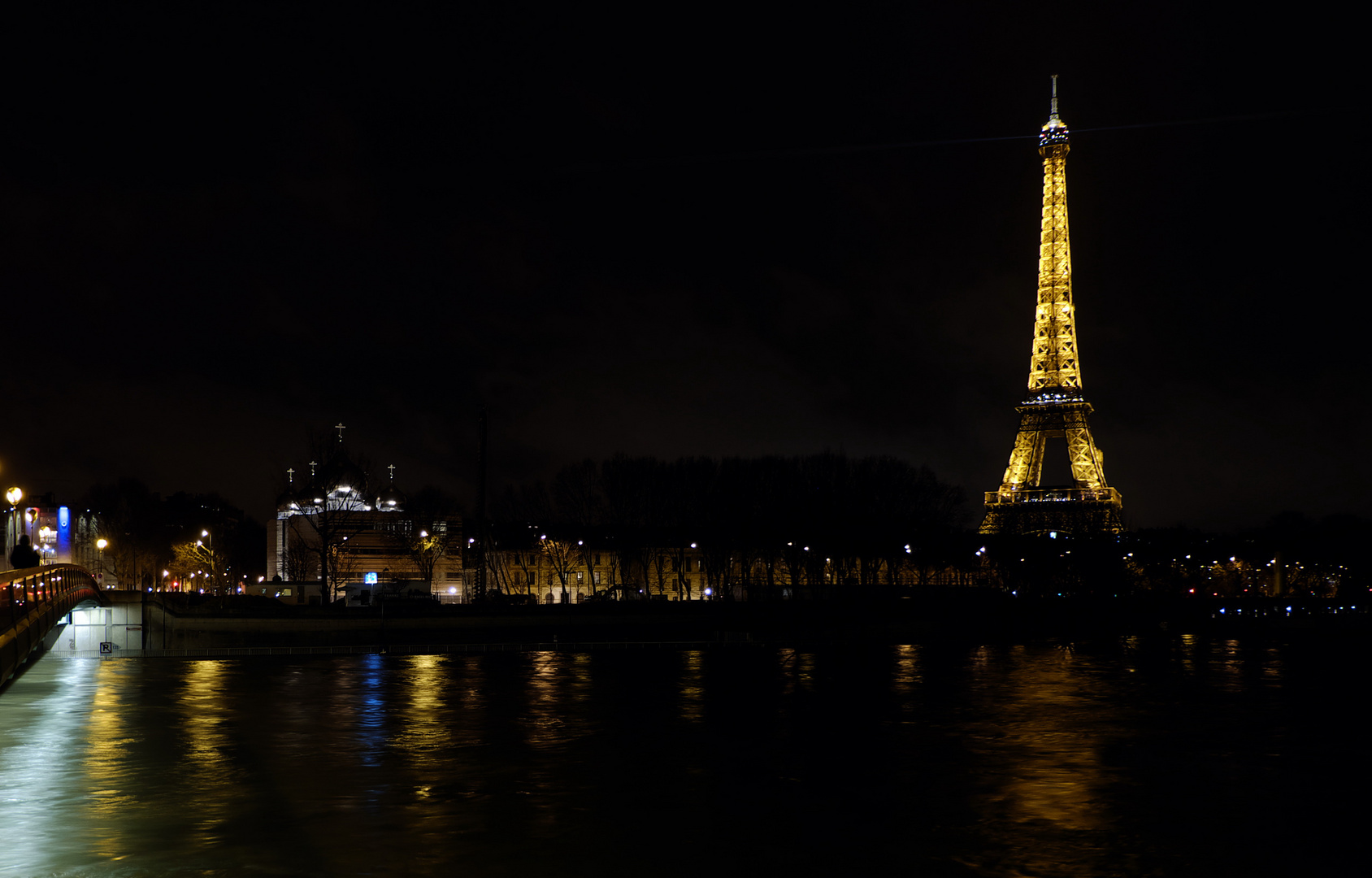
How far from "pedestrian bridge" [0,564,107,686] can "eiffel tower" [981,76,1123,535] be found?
3705 inches

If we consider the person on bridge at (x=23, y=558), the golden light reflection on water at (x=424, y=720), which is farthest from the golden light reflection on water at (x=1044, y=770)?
the person on bridge at (x=23, y=558)

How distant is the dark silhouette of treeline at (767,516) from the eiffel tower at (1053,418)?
58.7 ft

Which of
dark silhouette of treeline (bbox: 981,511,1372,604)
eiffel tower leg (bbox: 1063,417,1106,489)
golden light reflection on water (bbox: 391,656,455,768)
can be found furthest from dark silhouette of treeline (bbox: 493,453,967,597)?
golden light reflection on water (bbox: 391,656,455,768)

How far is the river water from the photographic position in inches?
682

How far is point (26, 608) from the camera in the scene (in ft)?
91.0

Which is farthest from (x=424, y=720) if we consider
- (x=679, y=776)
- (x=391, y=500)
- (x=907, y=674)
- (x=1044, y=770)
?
(x=391, y=500)

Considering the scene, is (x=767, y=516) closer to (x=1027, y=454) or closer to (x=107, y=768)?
(x=1027, y=454)

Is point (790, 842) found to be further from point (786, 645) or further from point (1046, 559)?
point (1046, 559)

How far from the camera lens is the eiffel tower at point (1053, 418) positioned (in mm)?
121938

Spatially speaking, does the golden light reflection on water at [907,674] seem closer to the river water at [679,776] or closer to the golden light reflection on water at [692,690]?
the river water at [679,776]

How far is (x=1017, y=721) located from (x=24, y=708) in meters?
25.3

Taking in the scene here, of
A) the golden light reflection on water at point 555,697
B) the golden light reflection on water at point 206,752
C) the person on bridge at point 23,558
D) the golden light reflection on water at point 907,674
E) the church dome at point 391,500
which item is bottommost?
the golden light reflection on water at point 907,674

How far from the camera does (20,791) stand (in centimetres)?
2119

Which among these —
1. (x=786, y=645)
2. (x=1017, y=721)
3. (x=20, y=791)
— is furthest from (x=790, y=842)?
(x=786, y=645)
